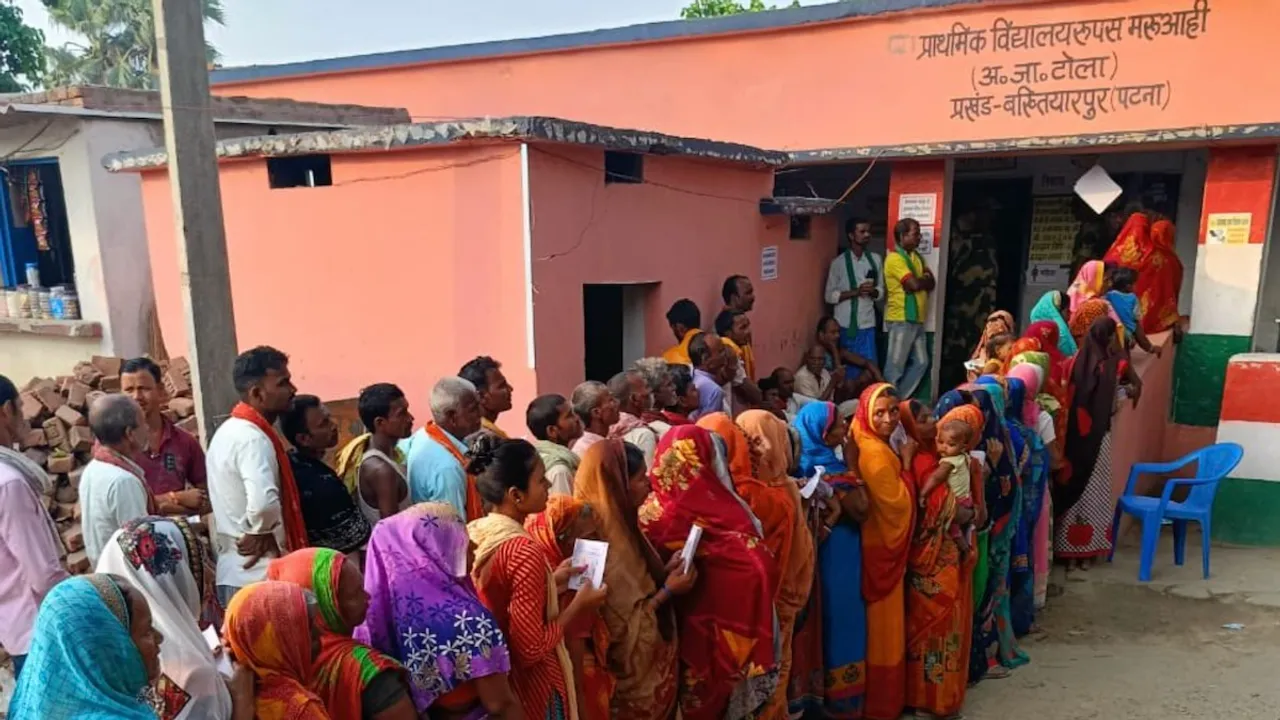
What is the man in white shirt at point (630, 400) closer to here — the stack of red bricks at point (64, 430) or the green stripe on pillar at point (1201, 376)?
the stack of red bricks at point (64, 430)

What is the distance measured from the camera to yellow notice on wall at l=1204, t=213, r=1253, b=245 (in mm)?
7543

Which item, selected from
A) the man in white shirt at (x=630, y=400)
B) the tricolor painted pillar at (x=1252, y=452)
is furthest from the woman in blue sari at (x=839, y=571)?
the tricolor painted pillar at (x=1252, y=452)

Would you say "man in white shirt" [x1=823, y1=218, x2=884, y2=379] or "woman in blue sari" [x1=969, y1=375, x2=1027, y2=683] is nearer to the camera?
"woman in blue sari" [x1=969, y1=375, x2=1027, y2=683]

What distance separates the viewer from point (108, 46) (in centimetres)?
2578

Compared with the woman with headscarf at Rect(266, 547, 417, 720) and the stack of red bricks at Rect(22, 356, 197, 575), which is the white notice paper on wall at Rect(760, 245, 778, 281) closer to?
the stack of red bricks at Rect(22, 356, 197, 575)

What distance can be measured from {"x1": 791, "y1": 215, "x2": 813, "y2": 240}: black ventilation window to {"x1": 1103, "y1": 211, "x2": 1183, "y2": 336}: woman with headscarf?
2.79 m

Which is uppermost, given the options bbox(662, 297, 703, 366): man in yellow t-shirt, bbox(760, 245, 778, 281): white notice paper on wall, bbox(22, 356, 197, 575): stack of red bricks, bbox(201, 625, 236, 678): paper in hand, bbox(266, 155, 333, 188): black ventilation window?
bbox(266, 155, 333, 188): black ventilation window

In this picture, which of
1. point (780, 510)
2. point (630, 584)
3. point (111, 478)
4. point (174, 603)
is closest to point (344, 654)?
point (174, 603)

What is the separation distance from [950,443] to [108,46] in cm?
2923

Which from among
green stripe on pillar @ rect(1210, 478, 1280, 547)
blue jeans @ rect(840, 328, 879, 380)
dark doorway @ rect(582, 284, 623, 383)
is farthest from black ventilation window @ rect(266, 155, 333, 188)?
green stripe on pillar @ rect(1210, 478, 1280, 547)

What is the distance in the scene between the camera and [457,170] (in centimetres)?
568

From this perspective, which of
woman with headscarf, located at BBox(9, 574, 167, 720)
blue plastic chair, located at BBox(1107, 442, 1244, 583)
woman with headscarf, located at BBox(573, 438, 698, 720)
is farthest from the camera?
blue plastic chair, located at BBox(1107, 442, 1244, 583)

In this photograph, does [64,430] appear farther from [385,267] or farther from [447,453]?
[447,453]

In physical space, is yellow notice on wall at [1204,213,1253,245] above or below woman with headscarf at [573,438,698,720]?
above
